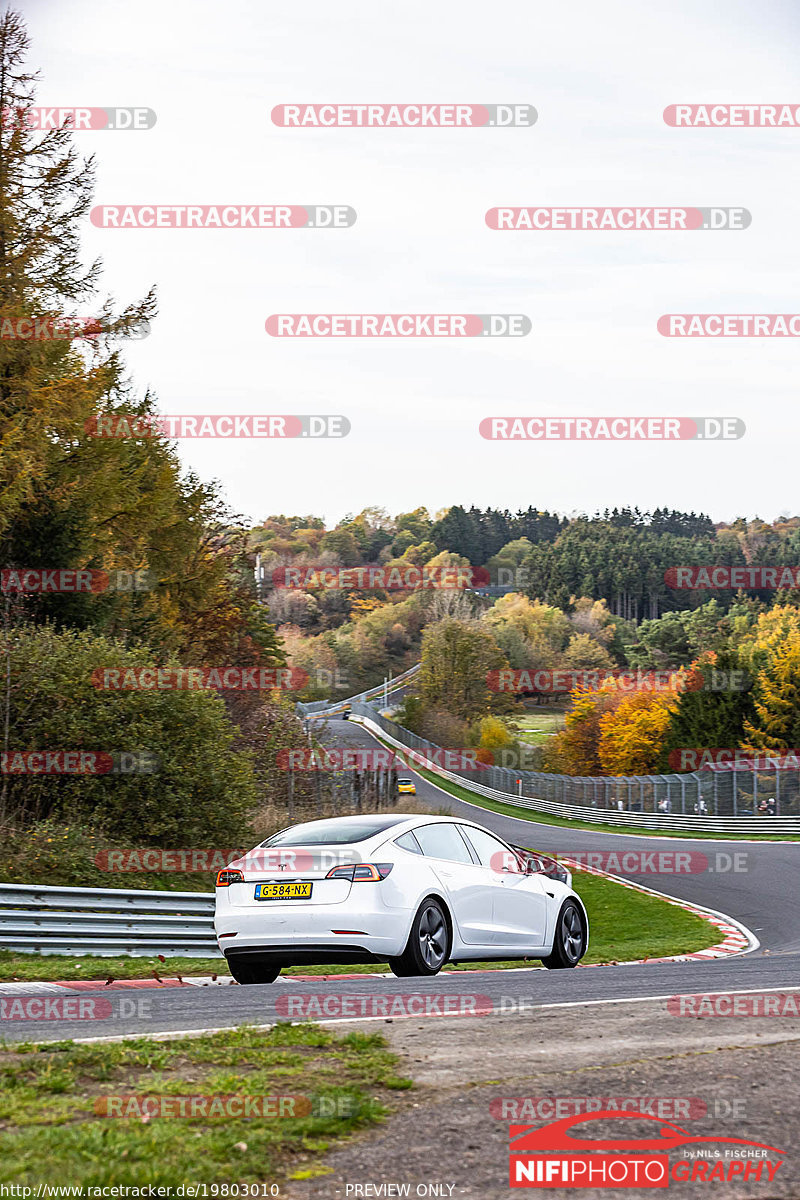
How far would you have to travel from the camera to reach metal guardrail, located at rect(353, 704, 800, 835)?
42.8 m

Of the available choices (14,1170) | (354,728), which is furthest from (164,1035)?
(354,728)

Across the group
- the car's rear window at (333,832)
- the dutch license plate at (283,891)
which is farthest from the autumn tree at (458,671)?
the dutch license plate at (283,891)

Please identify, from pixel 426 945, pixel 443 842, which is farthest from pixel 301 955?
pixel 443 842

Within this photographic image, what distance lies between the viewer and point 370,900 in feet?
31.5

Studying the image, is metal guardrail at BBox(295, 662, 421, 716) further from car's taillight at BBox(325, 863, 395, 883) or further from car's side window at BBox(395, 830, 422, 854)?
car's taillight at BBox(325, 863, 395, 883)

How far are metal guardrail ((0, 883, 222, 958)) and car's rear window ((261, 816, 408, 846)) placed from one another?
3.30 m

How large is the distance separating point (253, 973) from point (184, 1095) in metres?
6.13

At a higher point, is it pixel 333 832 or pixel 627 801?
pixel 333 832

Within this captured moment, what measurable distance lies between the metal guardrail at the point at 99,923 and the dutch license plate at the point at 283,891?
3.50 m

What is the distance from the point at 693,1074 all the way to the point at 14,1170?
2.99 m

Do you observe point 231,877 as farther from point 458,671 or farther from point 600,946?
point 458,671

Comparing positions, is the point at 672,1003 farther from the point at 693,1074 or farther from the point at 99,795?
the point at 99,795

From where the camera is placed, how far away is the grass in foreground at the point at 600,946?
11538 millimetres

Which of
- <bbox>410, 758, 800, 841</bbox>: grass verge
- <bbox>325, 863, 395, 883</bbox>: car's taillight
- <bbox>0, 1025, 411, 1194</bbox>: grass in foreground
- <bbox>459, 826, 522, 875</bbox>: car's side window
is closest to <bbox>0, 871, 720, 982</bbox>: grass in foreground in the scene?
<bbox>459, 826, 522, 875</bbox>: car's side window
